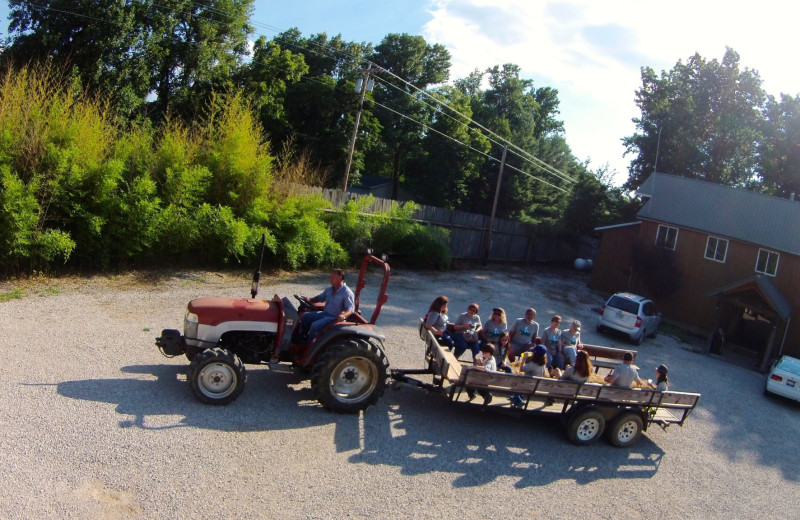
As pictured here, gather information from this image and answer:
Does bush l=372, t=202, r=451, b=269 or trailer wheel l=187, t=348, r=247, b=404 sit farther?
bush l=372, t=202, r=451, b=269

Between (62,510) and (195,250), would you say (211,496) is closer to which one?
(62,510)

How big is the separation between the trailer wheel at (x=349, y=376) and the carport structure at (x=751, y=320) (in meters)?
16.0

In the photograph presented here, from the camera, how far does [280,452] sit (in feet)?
21.4

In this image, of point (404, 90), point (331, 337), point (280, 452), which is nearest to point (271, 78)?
point (404, 90)

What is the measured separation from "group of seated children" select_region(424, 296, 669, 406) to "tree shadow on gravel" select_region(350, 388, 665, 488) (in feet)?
2.33

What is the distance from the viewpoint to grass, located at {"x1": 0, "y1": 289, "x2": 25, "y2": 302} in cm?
1065

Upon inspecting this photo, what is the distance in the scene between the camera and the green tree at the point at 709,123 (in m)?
34.8

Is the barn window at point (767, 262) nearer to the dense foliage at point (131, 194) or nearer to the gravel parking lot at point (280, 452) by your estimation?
the gravel parking lot at point (280, 452)

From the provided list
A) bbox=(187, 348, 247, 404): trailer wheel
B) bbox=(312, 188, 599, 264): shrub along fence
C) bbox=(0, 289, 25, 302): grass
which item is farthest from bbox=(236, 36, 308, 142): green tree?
bbox=(187, 348, 247, 404): trailer wheel

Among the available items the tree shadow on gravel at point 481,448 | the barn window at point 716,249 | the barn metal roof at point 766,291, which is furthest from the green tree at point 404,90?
the tree shadow on gravel at point 481,448

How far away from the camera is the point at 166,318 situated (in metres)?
10.9

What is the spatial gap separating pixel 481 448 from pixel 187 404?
377cm

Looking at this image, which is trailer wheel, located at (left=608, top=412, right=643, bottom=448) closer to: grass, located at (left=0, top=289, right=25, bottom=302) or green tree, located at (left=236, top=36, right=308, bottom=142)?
grass, located at (left=0, top=289, right=25, bottom=302)

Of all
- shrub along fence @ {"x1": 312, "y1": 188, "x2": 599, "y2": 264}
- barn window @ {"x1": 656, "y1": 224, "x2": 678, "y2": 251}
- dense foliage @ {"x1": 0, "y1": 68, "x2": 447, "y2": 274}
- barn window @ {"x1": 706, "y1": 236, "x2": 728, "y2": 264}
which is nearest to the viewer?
Result: dense foliage @ {"x1": 0, "y1": 68, "x2": 447, "y2": 274}
